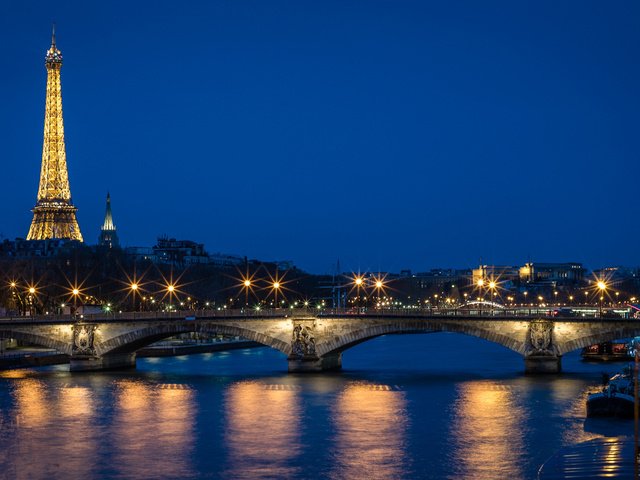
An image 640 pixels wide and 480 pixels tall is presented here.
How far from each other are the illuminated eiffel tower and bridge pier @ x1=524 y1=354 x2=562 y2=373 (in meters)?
78.6

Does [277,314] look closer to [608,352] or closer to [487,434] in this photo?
[608,352]

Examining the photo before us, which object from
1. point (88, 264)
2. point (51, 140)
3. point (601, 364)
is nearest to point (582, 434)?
point (601, 364)

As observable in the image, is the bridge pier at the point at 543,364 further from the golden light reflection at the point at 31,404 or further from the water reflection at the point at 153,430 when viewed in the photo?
the golden light reflection at the point at 31,404

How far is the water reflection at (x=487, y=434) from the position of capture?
112 ft

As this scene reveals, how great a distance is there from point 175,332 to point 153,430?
24338mm

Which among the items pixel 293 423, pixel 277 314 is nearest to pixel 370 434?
pixel 293 423

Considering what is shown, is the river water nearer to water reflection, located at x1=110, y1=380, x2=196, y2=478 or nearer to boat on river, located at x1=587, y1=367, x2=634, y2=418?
water reflection, located at x1=110, y1=380, x2=196, y2=478

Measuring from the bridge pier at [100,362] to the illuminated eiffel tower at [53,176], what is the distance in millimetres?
62750

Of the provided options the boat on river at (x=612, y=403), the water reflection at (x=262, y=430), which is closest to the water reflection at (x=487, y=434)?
the boat on river at (x=612, y=403)

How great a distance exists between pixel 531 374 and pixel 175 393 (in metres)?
18.3

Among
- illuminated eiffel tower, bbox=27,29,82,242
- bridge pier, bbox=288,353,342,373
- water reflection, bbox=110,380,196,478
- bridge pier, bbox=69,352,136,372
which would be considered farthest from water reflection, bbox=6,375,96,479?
illuminated eiffel tower, bbox=27,29,82,242

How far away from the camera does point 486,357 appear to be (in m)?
78.7

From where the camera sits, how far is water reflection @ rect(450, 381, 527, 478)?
34.2 meters

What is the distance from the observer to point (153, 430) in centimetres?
4219
